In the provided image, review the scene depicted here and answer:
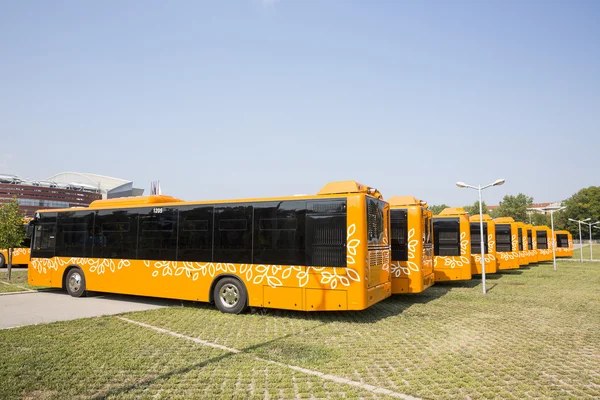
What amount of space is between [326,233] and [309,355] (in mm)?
3173

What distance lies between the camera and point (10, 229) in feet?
54.6

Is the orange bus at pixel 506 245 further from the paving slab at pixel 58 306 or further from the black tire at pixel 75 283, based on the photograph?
the black tire at pixel 75 283

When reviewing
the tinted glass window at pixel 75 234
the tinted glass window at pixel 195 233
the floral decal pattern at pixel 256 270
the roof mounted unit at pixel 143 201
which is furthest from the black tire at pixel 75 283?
the tinted glass window at pixel 195 233

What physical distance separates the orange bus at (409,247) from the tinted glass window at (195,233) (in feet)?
18.1

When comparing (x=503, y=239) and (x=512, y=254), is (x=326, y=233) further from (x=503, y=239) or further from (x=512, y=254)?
(x=512, y=254)

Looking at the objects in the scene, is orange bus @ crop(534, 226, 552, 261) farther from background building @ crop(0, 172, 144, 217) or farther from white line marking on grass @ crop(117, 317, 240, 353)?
background building @ crop(0, 172, 144, 217)

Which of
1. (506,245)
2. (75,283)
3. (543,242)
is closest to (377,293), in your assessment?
(75,283)

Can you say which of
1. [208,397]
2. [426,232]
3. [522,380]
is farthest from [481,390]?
[426,232]

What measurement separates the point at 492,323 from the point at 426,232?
4.37 meters

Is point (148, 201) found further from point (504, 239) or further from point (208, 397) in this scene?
point (504, 239)

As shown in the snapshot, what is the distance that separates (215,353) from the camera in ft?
21.7

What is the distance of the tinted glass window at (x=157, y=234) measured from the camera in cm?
1130

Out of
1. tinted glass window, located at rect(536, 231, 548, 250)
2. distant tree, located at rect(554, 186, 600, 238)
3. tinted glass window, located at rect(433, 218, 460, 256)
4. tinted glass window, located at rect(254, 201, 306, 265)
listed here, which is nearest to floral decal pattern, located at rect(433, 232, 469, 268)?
tinted glass window, located at rect(433, 218, 460, 256)

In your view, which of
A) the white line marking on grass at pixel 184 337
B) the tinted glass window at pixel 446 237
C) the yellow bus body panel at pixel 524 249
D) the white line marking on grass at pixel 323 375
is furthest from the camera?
the yellow bus body panel at pixel 524 249
